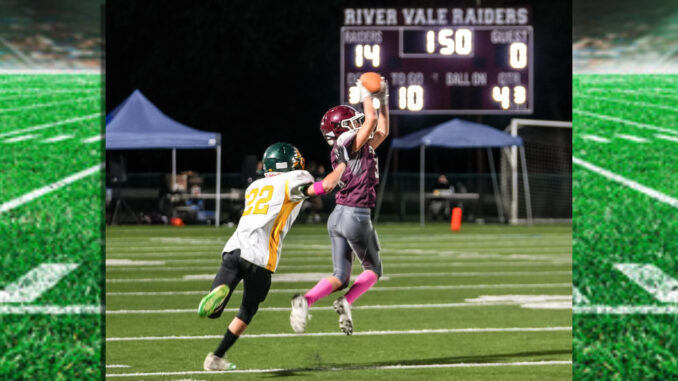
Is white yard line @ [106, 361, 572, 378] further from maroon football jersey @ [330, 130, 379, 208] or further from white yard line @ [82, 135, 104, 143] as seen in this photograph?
white yard line @ [82, 135, 104, 143]

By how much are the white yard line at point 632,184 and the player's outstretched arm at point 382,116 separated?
1735mm

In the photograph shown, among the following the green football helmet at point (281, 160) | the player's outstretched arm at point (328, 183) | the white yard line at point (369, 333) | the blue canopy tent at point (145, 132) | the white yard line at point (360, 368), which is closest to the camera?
the player's outstretched arm at point (328, 183)

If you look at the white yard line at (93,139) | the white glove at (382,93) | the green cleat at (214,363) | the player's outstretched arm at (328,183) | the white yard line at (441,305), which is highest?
the white glove at (382,93)

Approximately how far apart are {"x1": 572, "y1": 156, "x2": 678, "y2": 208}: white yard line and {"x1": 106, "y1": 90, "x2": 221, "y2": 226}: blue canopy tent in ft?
65.7

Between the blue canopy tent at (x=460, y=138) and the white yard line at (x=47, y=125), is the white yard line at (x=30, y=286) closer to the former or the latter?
the white yard line at (x=47, y=125)

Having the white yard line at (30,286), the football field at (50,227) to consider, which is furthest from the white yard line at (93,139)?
the white yard line at (30,286)

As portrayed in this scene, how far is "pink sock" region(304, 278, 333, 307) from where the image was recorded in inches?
260

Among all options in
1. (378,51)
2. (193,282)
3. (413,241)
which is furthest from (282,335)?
(378,51)

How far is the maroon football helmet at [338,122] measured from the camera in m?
6.43

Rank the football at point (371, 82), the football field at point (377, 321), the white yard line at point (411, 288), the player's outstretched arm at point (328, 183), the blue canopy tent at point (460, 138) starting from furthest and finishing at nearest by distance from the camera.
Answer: the blue canopy tent at point (460, 138) → the white yard line at point (411, 288) → the football field at point (377, 321) → the football at point (371, 82) → the player's outstretched arm at point (328, 183)

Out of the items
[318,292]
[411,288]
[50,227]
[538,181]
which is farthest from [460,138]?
[50,227]

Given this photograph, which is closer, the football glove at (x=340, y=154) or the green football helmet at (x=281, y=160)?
the football glove at (x=340, y=154)

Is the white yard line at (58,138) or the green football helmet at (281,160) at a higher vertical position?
the white yard line at (58,138)

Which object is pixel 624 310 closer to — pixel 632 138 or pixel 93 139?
pixel 632 138
